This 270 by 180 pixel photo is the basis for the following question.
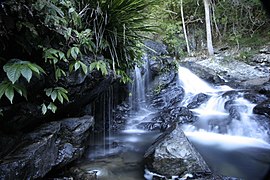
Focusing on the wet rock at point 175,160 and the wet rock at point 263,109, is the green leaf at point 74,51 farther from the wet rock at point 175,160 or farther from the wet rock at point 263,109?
the wet rock at point 263,109

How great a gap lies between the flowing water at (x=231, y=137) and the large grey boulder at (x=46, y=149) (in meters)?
2.24

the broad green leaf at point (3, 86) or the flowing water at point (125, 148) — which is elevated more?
the broad green leaf at point (3, 86)

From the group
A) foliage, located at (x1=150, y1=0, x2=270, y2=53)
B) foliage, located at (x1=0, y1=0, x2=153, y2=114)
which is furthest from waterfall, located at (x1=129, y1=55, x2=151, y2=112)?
foliage, located at (x1=150, y1=0, x2=270, y2=53)

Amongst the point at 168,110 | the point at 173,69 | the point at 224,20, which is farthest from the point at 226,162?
the point at 224,20

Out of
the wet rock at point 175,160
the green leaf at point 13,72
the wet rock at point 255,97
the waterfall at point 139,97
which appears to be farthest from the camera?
the waterfall at point 139,97

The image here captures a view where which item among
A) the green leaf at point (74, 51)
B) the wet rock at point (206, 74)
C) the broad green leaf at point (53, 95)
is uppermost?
the wet rock at point (206, 74)

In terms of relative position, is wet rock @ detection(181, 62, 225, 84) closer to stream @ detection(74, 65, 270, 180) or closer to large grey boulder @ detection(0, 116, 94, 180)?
stream @ detection(74, 65, 270, 180)

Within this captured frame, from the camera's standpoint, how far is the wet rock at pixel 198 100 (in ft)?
22.8

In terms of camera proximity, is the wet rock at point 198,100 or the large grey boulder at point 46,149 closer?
the large grey boulder at point 46,149

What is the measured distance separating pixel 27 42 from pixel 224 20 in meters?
13.8

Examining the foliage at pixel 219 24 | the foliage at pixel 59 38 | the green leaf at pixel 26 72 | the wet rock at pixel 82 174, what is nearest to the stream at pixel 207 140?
the wet rock at pixel 82 174

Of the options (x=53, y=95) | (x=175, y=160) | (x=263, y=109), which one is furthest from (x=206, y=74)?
(x=53, y=95)

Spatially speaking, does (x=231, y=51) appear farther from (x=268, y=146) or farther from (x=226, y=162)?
(x=226, y=162)

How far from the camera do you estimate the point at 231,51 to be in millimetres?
12453
